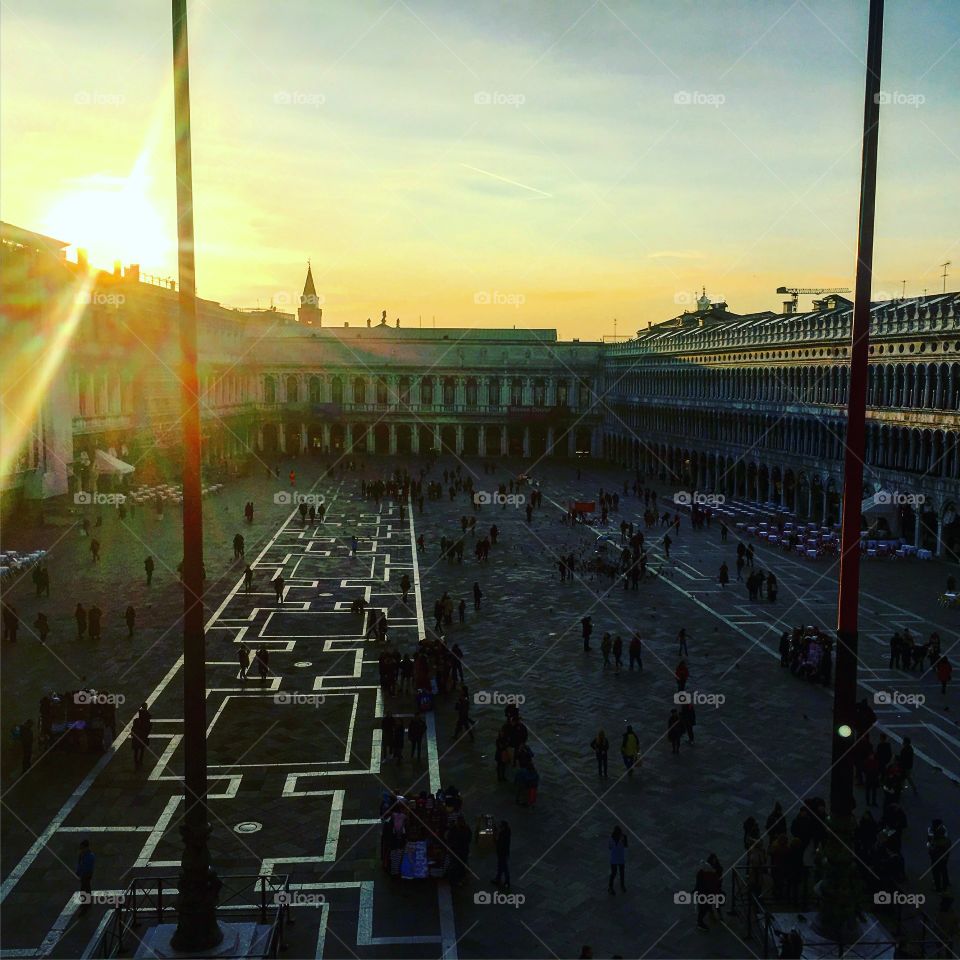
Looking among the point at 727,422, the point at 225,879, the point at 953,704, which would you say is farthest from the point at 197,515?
the point at 727,422

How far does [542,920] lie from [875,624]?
18.9m

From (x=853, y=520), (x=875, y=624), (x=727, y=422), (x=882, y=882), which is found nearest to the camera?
(x=853, y=520)

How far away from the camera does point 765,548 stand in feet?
135

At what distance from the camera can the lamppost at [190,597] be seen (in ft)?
30.1

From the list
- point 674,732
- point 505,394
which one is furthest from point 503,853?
point 505,394

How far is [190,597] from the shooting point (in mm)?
9594

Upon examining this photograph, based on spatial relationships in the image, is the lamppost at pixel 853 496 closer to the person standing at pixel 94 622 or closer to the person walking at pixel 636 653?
the person walking at pixel 636 653

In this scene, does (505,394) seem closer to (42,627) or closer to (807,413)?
(807,413)

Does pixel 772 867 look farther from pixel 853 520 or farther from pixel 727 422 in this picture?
pixel 727 422

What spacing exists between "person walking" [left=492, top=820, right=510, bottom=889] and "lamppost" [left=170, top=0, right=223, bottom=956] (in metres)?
4.05

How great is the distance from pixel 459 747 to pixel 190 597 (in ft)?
31.2

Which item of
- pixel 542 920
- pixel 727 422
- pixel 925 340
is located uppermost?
pixel 925 340

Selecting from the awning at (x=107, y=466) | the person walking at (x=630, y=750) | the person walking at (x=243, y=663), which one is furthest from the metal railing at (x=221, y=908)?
the awning at (x=107, y=466)

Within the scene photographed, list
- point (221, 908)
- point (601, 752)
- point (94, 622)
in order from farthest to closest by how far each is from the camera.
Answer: point (94, 622) → point (601, 752) → point (221, 908)
